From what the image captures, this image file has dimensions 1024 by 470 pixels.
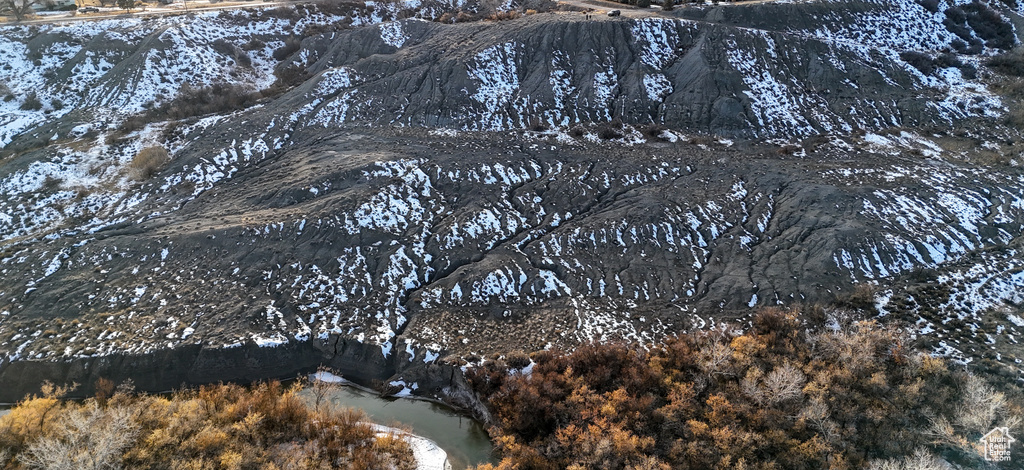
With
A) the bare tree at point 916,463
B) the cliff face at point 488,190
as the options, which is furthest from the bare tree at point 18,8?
the bare tree at point 916,463

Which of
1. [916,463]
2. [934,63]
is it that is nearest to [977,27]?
[934,63]

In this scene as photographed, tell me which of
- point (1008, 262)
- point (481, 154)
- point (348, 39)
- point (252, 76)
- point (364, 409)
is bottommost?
point (364, 409)

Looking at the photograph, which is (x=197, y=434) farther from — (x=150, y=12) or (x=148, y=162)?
(x=150, y=12)

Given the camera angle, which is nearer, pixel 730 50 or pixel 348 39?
pixel 730 50

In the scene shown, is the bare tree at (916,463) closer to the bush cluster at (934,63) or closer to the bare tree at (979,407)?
the bare tree at (979,407)

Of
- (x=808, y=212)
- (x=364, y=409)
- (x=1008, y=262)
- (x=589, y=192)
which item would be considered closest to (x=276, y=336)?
(x=364, y=409)

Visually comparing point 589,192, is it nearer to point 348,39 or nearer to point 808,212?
point 808,212
